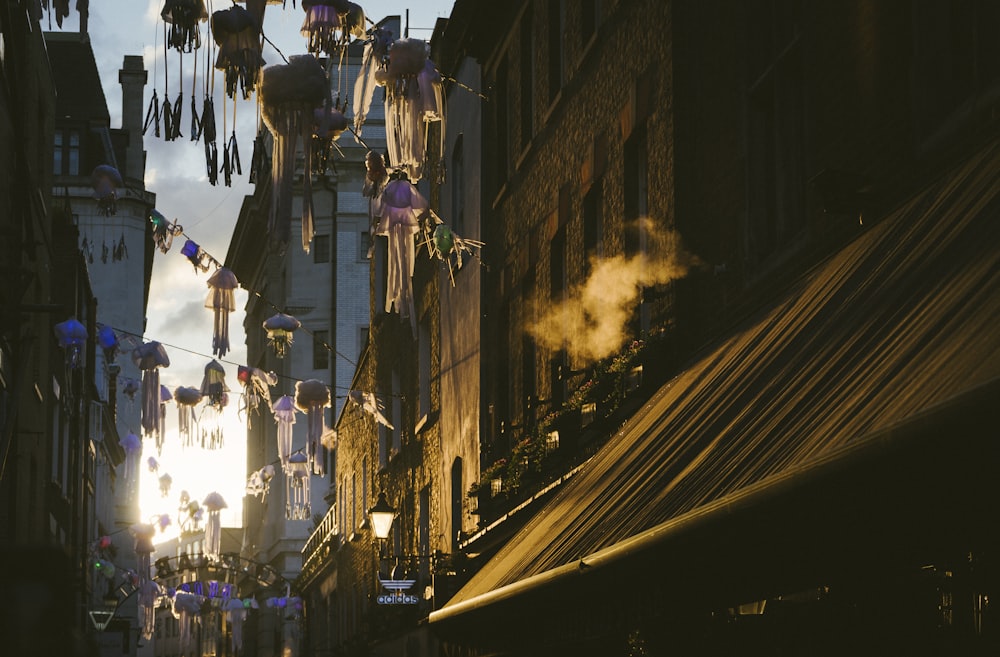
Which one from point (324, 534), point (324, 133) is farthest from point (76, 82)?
point (324, 133)

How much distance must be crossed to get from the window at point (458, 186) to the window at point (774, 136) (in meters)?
13.3

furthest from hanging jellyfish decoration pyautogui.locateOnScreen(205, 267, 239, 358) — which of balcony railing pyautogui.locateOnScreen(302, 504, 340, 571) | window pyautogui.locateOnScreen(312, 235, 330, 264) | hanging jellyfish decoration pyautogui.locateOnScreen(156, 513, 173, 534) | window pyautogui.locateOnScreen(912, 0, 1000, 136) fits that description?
window pyautogui.locateOnScreen(312, 235, 330, 264)

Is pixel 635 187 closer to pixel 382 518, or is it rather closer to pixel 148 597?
pixel 382 518

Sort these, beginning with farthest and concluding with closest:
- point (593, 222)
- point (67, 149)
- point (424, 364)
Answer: point (67, 149) → point (424, 364) → point (593, 222)

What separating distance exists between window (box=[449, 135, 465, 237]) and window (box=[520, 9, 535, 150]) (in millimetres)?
4801

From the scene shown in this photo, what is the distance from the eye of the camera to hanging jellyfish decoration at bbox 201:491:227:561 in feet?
140

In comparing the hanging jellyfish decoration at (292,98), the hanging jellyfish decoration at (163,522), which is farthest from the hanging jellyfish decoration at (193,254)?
the hanging jellyfish decoration at (163,522)

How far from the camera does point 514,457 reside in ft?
61.2

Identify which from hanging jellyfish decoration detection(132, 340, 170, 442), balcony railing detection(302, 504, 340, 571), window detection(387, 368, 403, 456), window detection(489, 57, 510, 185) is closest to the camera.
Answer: window detection(489, 57, 510, 185)

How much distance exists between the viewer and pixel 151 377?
24.5 meters

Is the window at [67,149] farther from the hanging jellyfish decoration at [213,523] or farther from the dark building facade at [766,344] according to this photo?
Answer: the dark building facade at [766,344]

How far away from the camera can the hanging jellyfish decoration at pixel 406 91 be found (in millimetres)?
14578

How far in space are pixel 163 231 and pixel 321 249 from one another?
42339mm

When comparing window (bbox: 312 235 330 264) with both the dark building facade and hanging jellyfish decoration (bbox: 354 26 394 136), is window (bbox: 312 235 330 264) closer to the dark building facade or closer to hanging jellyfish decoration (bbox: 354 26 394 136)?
the dark building facade
